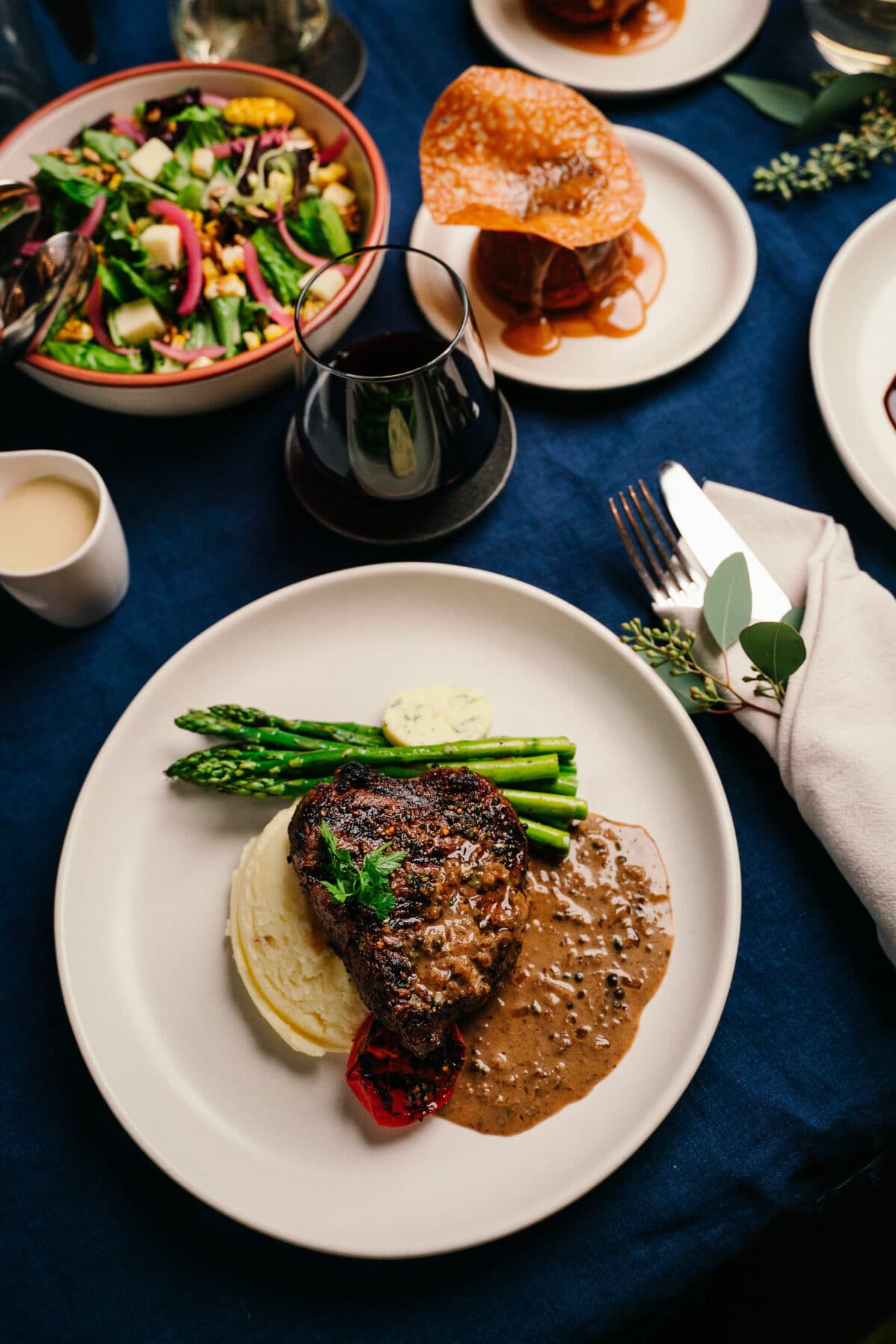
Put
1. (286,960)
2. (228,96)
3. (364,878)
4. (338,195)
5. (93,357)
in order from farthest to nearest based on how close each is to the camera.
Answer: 1. (228,96)
2. (338,195)
3. (93,357)
4. (286,960)
5. (364,878)

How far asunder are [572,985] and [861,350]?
1979 millimetres

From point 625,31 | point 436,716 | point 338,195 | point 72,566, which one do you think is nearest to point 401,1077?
point 436,716

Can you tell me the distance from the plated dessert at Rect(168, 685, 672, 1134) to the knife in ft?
2.06

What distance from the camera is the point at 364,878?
6.60ft

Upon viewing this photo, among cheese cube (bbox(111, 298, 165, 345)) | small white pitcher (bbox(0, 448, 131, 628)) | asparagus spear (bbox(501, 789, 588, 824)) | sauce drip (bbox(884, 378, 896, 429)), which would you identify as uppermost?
cheese cube (bbox(111, 298, 165, 345))

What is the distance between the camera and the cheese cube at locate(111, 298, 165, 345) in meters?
2.76

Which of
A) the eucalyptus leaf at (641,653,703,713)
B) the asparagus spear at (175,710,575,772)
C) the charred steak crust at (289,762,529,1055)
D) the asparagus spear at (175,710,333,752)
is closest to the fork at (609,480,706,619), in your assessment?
the eucalyptus leaf at (641,653,703,713)

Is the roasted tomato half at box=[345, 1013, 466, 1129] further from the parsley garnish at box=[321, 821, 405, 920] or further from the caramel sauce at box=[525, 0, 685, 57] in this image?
the caramel sauce at box=[525, 0, 685, 57]

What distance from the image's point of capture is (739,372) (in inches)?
115

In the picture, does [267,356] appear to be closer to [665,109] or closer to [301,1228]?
[665,109]

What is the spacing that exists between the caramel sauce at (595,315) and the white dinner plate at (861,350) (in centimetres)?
49

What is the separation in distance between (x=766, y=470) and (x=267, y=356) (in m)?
1.42

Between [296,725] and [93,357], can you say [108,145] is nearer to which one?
[93,357]

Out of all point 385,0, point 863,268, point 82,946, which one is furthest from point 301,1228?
point 385,0
